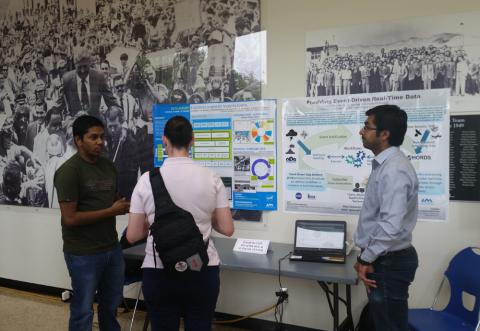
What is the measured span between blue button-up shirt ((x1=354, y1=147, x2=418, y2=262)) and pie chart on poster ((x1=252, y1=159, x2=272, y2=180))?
40.3 inches

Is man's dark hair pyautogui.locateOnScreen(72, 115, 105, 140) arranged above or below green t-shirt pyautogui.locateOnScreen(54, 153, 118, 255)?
above

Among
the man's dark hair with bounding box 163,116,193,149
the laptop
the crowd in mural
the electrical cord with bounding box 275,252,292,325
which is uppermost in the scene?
the crowd in mural

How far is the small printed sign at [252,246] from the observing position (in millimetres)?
2630

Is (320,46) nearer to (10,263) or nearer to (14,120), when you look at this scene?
(14,120)

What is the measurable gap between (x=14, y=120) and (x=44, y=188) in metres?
0.74

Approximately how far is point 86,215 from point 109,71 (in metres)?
1.58

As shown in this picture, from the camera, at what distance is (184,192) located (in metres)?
1.57

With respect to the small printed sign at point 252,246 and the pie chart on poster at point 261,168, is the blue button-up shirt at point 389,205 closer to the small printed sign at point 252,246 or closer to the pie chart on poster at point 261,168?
the small printed sign at point 252,246

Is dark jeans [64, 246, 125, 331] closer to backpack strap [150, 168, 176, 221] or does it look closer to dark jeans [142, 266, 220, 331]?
dark jeans [142, 266, 220, 331]

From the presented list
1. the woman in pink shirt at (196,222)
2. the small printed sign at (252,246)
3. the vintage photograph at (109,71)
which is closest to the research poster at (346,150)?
the small printed sign at (252,246)

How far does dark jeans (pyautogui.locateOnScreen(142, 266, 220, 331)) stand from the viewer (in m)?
1.61

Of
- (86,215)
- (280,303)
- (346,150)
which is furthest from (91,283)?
(346,150)

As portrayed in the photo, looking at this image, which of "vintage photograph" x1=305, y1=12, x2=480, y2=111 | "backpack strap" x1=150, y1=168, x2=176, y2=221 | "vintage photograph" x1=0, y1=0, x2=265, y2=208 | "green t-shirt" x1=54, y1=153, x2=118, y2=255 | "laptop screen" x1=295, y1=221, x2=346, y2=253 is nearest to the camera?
"backpack strap" x1=150, y1=168, x2=176, y2=221

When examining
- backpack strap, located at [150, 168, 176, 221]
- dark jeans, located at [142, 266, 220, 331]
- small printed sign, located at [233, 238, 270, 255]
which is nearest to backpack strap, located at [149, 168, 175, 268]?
backpack strap, located at [150, 168, 176, 221]
